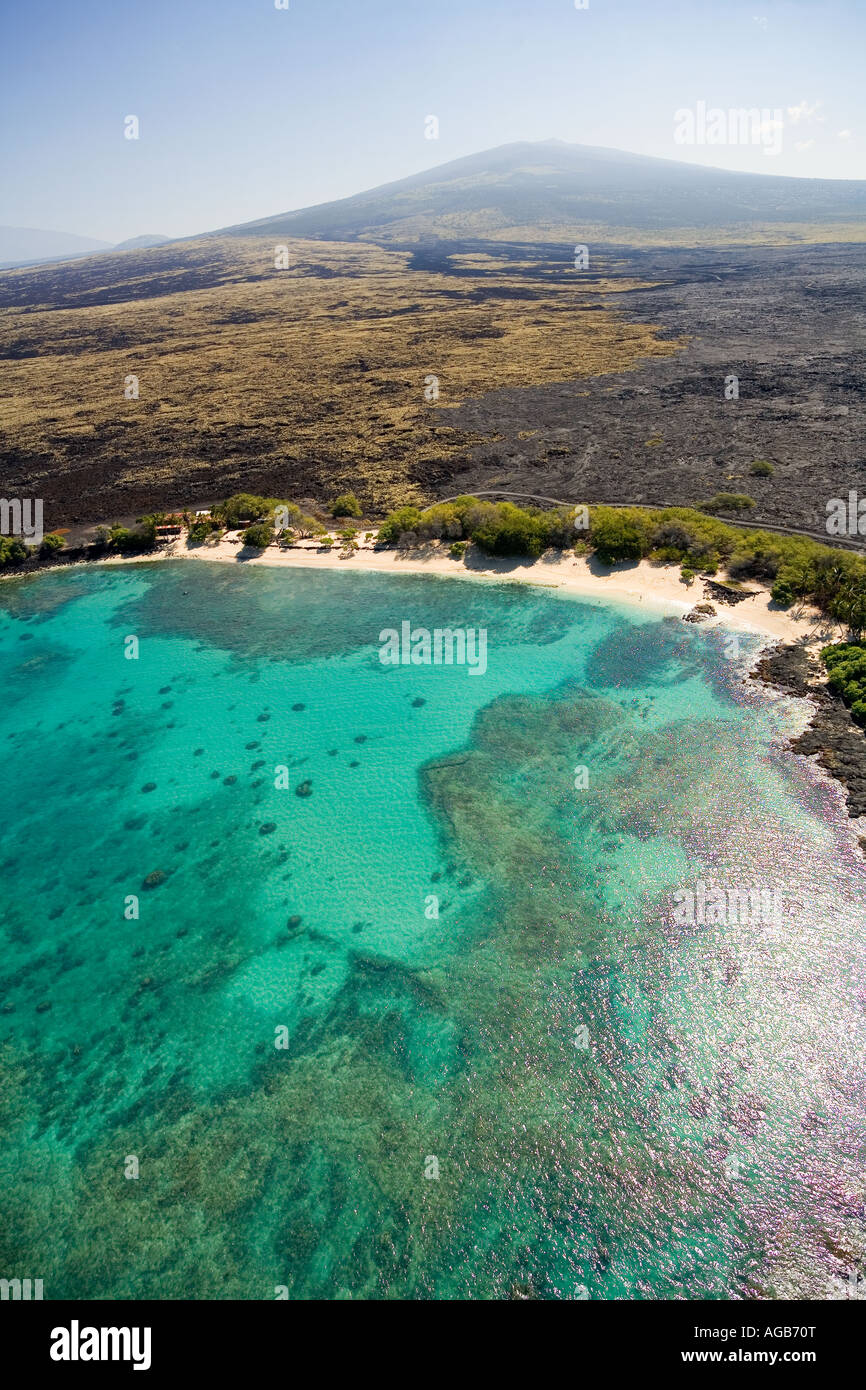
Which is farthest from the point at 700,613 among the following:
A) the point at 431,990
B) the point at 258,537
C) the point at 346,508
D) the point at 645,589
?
the point at 258,537

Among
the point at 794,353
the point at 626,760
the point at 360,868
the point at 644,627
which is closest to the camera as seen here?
the point at 360,868

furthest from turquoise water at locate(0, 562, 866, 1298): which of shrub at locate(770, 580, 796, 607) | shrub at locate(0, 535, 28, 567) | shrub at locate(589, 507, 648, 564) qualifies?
shrub at locate(0, 535, 28, 567)

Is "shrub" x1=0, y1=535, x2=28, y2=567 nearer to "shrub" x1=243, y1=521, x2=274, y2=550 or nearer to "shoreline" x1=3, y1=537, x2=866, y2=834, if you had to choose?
"shoreline" x1=3, y1=537, x2=866, y2=834

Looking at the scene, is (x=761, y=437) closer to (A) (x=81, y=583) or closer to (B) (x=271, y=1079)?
(A) (x=81, y=583)
